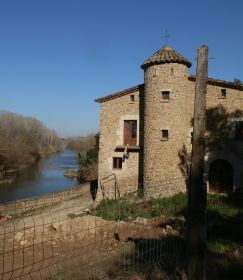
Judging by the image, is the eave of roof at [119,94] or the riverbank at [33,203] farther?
the riverbank at [33,203]

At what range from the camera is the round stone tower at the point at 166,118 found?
55.1 feet

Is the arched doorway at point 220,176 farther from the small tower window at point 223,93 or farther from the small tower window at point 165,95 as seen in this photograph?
the small tower window at point 165,95

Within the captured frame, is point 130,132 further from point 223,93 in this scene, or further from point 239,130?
point 239,130

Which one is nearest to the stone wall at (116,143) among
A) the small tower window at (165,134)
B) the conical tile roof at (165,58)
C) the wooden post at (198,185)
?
the small tower window at (165,134)

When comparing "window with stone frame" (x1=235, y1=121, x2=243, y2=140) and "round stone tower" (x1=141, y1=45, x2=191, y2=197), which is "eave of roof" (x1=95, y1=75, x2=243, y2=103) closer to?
"round stone tower" (x1=141, y1=45, x2=191, y2=197)

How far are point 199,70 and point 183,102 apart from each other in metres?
12.2

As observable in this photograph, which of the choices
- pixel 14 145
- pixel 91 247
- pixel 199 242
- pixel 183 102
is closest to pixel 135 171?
pixel 183 102

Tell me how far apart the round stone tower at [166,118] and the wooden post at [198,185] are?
11.5 metres

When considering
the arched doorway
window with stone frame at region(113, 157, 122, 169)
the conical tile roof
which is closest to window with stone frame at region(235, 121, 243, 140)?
the arched doorway

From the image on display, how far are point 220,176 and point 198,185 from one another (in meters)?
12.5

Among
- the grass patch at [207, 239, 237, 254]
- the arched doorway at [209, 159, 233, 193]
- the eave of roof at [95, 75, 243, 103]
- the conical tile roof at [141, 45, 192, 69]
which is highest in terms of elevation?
the conical tile roof at [141, 45, 192, 69]

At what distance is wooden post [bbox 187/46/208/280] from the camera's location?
5078 mm

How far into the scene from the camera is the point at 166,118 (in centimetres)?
1694

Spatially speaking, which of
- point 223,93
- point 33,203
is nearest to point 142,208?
point 223,93
